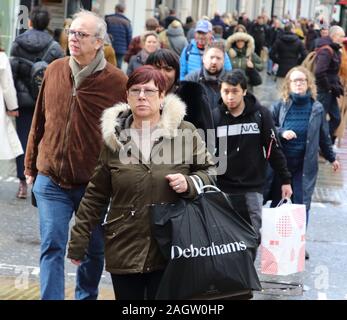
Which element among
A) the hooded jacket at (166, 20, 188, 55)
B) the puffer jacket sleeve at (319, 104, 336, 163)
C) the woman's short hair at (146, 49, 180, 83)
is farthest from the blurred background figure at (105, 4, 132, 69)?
the woman's short hair at (146, 49, 180, 83)

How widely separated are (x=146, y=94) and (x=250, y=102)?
2.38 meters

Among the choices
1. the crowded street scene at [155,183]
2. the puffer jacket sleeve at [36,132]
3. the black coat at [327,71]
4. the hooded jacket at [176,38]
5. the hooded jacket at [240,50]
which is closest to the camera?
the crowded street scene at [155,183]

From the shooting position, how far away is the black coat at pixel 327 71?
1438 cm

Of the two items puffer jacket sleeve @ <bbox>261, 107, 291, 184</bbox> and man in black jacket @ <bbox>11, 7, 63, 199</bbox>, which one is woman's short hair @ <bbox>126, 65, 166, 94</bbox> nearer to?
puffer jacket sleeve @ <bbox>261, 107, 291, 184</bbox>

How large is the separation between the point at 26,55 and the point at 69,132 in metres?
4.65

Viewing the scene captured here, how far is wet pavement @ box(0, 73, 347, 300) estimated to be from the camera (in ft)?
24.0

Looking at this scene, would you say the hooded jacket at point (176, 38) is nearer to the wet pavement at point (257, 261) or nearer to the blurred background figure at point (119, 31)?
the blurred background figure at point (119, 31)

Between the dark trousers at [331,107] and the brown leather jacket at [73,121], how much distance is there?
8795 mm

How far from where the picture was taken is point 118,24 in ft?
69.6

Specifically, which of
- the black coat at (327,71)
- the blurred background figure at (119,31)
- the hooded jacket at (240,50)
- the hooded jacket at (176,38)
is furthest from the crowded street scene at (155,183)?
the blurred background figure at (119,31)

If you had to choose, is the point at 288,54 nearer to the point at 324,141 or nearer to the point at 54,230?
the point at 324,141

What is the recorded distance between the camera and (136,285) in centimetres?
508

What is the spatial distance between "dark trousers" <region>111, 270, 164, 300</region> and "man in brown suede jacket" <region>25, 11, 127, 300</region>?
96 cm
